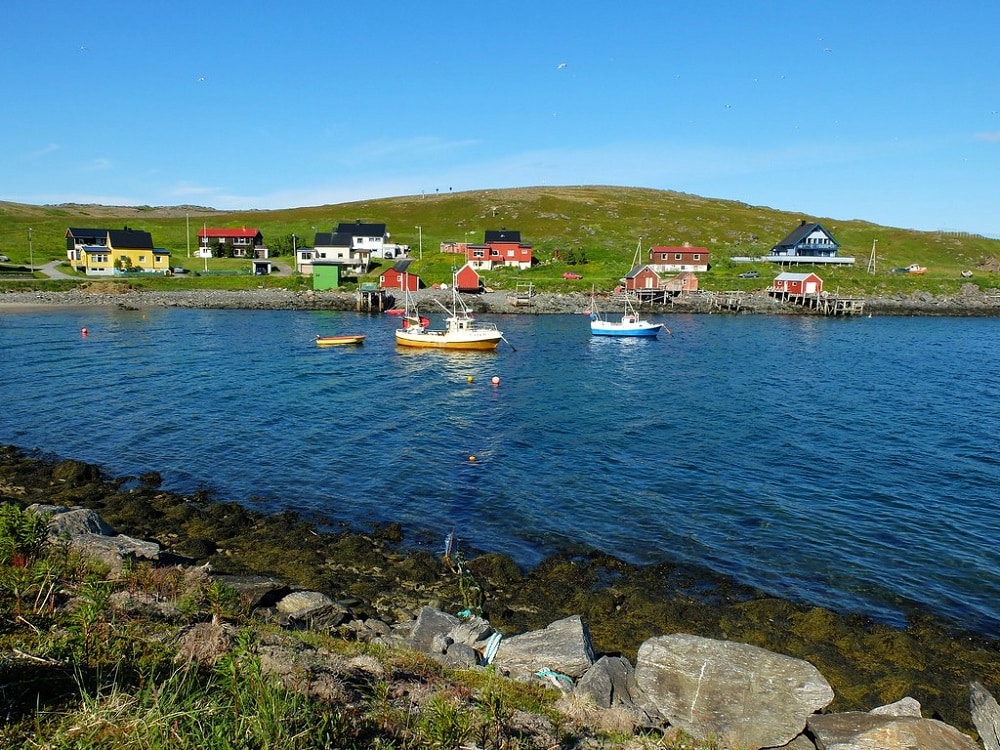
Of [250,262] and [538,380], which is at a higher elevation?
[250,262]

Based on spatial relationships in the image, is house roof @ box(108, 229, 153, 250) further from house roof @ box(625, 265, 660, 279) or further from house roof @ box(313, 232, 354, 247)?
house roof @ box(625, 265, 660, 279)

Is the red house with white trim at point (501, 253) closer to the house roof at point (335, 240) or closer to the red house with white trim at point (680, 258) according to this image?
the house roof at point (335, 240)

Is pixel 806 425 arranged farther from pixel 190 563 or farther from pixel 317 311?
pixel 317 311

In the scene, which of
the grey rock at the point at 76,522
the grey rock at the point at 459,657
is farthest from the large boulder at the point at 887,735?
the grey rock at the point at 76,522

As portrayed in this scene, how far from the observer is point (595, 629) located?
1839cm

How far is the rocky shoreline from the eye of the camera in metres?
100

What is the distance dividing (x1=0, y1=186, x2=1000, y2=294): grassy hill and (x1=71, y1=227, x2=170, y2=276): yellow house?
7.88m

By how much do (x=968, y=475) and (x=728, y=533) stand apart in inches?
594

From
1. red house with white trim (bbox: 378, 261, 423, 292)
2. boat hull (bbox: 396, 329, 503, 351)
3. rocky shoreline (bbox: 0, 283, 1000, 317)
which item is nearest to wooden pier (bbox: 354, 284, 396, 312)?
rocky shoreline (bbox: 0, 283, 1000, 317)

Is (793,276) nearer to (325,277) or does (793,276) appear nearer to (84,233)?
(325,277)

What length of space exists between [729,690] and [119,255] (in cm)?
13678

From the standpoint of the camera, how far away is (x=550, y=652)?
15.0 metres

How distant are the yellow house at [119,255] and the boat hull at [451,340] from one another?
80.5 meters

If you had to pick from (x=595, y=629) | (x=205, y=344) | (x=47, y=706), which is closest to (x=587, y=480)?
(x=595, y=629)
